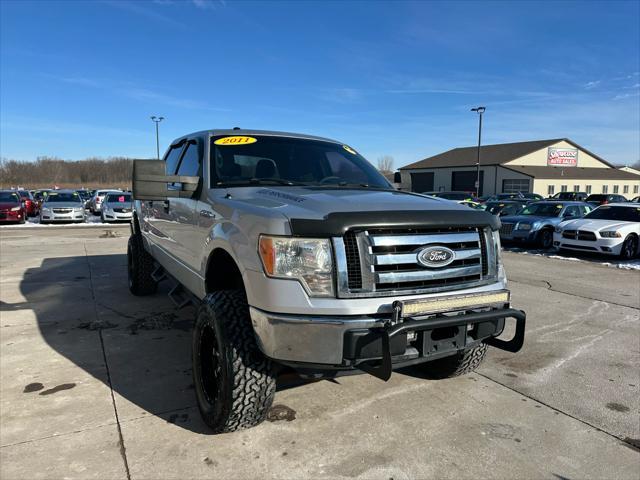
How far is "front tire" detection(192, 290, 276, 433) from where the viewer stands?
2.67 metres

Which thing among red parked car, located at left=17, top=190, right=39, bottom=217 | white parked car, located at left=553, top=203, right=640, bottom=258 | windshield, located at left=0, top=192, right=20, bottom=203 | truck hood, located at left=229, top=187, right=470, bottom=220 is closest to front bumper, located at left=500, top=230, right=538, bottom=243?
white parked car, located at left=553, top=203, right=640, bottom=258

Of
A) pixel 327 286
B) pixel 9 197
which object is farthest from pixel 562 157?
pixel 327 286

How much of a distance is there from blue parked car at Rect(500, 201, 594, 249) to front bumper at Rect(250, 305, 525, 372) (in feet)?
40.2

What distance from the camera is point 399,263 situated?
2.56 m

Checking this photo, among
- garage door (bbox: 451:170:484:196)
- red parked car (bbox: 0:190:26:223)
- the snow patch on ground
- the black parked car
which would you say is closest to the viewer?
the snow patch on ground

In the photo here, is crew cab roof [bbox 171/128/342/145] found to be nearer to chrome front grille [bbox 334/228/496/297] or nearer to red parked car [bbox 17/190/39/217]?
chrome front grille [bbox 334/228/496/297]

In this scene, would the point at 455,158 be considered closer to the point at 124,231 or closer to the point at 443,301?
the point at 124,231

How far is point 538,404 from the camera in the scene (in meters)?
3.44

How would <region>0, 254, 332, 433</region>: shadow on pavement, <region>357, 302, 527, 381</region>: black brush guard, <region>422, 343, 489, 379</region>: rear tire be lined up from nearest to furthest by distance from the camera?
<region>357, 302, 527, 381</region>: black brush guard, <region>0, 254, 332, 433</region>: shadow on pavement, <region>422, 343, 489, 379</region>: rear tire

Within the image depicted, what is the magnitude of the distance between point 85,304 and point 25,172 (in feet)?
337

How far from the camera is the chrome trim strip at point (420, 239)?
2.53 m

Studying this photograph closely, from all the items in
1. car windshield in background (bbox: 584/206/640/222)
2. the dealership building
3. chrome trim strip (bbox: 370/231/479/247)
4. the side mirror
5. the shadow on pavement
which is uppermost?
the dealership building

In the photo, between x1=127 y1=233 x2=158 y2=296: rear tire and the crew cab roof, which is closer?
the crew cab roof

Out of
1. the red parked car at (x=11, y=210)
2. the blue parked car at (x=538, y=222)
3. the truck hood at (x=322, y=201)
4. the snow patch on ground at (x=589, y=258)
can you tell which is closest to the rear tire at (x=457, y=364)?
the truck hood at (x=322, y=201)
